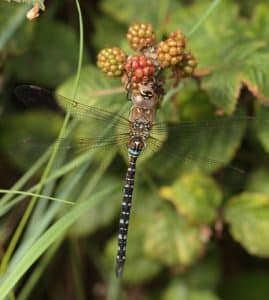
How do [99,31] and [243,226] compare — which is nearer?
[243,226]

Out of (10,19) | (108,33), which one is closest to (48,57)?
(108,33)

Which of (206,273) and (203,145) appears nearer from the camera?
(203,145)

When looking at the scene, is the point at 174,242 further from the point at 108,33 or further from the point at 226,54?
the point at 108,33

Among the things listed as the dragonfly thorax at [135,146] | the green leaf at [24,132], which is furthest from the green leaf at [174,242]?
the green leaf at [24,132]

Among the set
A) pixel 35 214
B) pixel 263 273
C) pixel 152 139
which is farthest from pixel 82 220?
pixel 263 273

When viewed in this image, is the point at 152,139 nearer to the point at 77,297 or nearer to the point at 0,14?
the point at 0,14

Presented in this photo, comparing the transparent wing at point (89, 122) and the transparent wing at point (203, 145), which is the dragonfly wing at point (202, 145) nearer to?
the transparent wing at point (203, 145)

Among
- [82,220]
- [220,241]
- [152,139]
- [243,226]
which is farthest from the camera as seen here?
[220,241]
